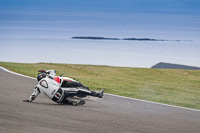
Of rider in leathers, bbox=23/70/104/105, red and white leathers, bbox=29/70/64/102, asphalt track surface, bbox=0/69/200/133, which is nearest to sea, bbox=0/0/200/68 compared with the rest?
asphalt track surface, bbox=0/69/200/133

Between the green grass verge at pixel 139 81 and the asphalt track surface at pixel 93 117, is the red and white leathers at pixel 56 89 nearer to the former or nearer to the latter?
the asphalt track surface at pixel 93 117

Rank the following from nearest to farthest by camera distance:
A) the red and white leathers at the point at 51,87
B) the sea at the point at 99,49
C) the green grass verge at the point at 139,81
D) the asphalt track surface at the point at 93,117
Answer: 1. the asphalt track surface at the point at 93,117
2. the red and white leathers at the point at 51,87
3. the green grass verge at the point at 139,81
4. the sea at the point at 99,49

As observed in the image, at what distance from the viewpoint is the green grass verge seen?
54.4 feet

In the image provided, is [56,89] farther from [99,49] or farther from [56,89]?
[99,49]

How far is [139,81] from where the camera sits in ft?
74.5

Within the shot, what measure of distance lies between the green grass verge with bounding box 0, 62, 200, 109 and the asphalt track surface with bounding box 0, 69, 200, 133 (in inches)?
90.3

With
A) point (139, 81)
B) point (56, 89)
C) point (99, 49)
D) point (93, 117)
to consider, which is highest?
point (99, 49)

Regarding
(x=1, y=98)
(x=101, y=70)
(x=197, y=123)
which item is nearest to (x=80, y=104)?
(x=1, y=98)

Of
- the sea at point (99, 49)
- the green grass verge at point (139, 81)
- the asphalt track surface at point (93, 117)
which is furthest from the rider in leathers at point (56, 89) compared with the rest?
the sea at point (99, 49)

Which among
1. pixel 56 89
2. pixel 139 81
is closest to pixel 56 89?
pixel 56 89

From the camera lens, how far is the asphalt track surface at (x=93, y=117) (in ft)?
32.2

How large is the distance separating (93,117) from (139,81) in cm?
1191

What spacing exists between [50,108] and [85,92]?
127 cm

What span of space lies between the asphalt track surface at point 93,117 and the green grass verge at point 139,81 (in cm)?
229
